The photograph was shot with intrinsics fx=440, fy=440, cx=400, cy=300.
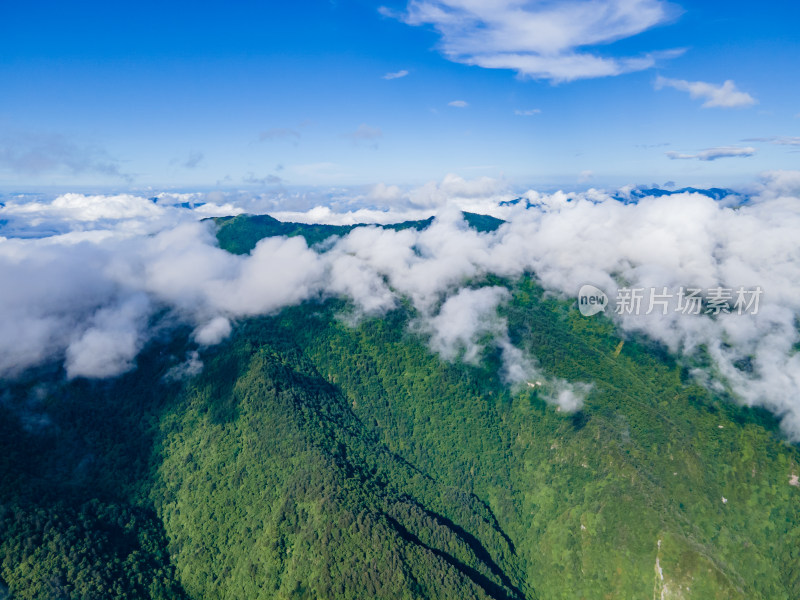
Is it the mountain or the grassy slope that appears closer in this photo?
the mountain

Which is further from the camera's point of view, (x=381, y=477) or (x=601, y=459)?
(x=601, y=459)

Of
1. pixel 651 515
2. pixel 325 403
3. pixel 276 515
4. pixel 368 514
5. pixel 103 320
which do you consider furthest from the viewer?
pixel 103 320

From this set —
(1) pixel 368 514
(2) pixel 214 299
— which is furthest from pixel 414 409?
(2) pixel 214 299

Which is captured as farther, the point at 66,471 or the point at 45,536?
the point at 66,471

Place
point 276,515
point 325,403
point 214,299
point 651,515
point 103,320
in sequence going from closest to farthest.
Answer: point 276,515 < point 651,515 < point 325,403 < point 103,320 < point 214,299

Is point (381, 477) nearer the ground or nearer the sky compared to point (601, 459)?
nearer the sky

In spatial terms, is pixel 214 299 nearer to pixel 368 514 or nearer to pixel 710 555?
pixel 368 514

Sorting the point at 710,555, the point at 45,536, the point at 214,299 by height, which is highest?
the point at 214,299

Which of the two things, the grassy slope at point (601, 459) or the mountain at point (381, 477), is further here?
the grassy slope at point (601, 459)
